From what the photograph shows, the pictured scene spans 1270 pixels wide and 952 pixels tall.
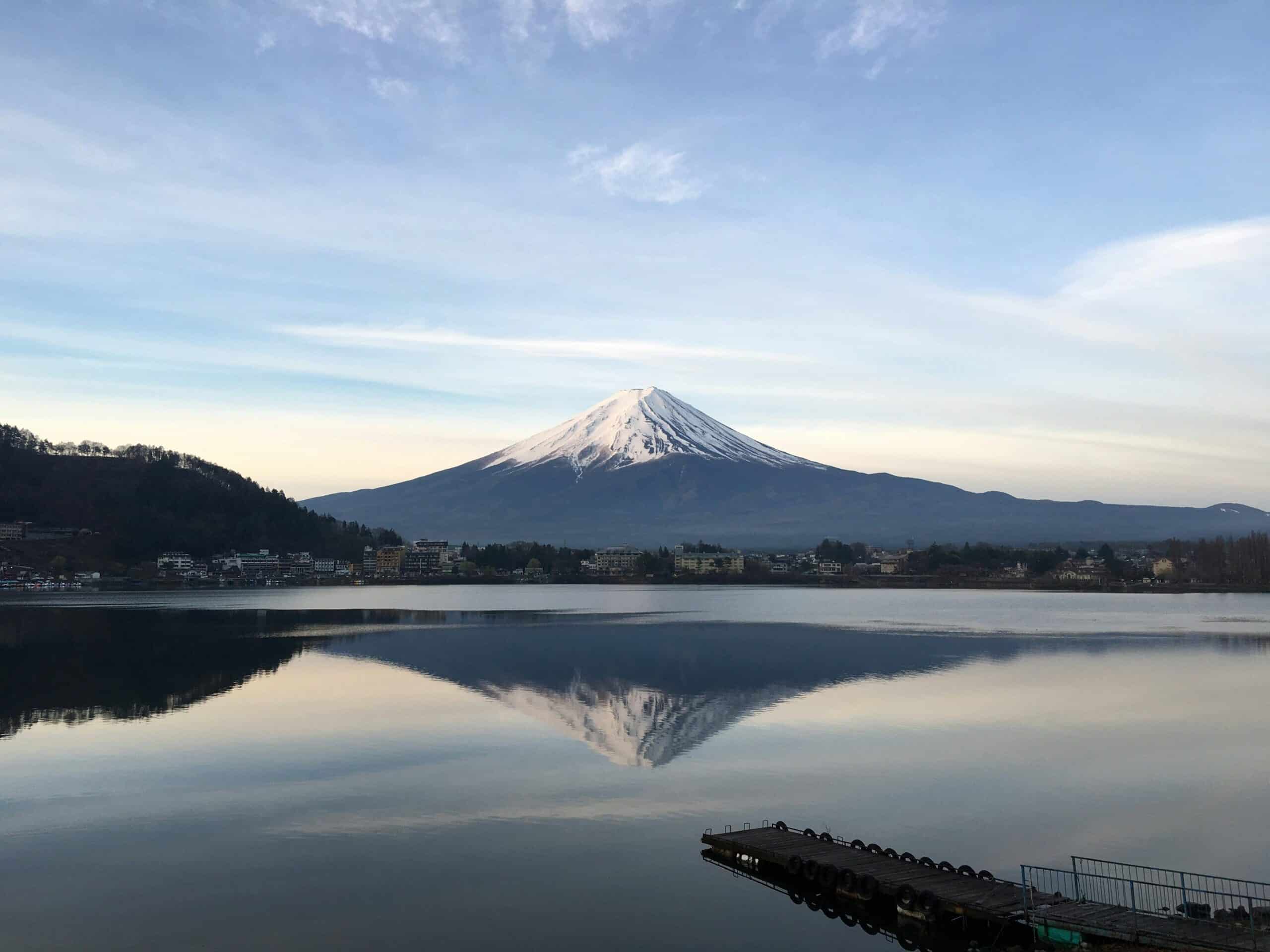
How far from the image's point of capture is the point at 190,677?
3300 cm

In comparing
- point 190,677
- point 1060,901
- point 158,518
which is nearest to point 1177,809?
point 1060,901

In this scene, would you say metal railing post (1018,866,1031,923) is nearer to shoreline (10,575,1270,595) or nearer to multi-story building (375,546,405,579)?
shoreline (10,575,1270,595)

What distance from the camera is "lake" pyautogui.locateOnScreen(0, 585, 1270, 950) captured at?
1247cm

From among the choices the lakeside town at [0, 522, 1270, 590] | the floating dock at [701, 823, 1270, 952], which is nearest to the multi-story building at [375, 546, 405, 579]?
the lakeside town at [0, 522, 1270, 590]

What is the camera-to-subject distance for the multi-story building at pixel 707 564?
475ft

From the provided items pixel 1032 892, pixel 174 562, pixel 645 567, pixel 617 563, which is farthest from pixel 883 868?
pixel 617 563

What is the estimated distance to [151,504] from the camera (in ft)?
438

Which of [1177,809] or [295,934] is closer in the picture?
[295,934]

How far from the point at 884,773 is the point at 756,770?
2337mm

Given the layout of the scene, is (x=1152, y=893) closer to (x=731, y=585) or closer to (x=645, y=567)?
(x=731, y=585)

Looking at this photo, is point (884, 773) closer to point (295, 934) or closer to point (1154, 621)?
point (295, 934)

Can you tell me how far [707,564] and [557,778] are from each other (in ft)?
430

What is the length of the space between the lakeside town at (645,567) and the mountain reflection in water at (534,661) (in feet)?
209

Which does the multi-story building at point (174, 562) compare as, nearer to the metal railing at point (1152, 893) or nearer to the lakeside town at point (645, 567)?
the lakeside town at point (645, 567)
